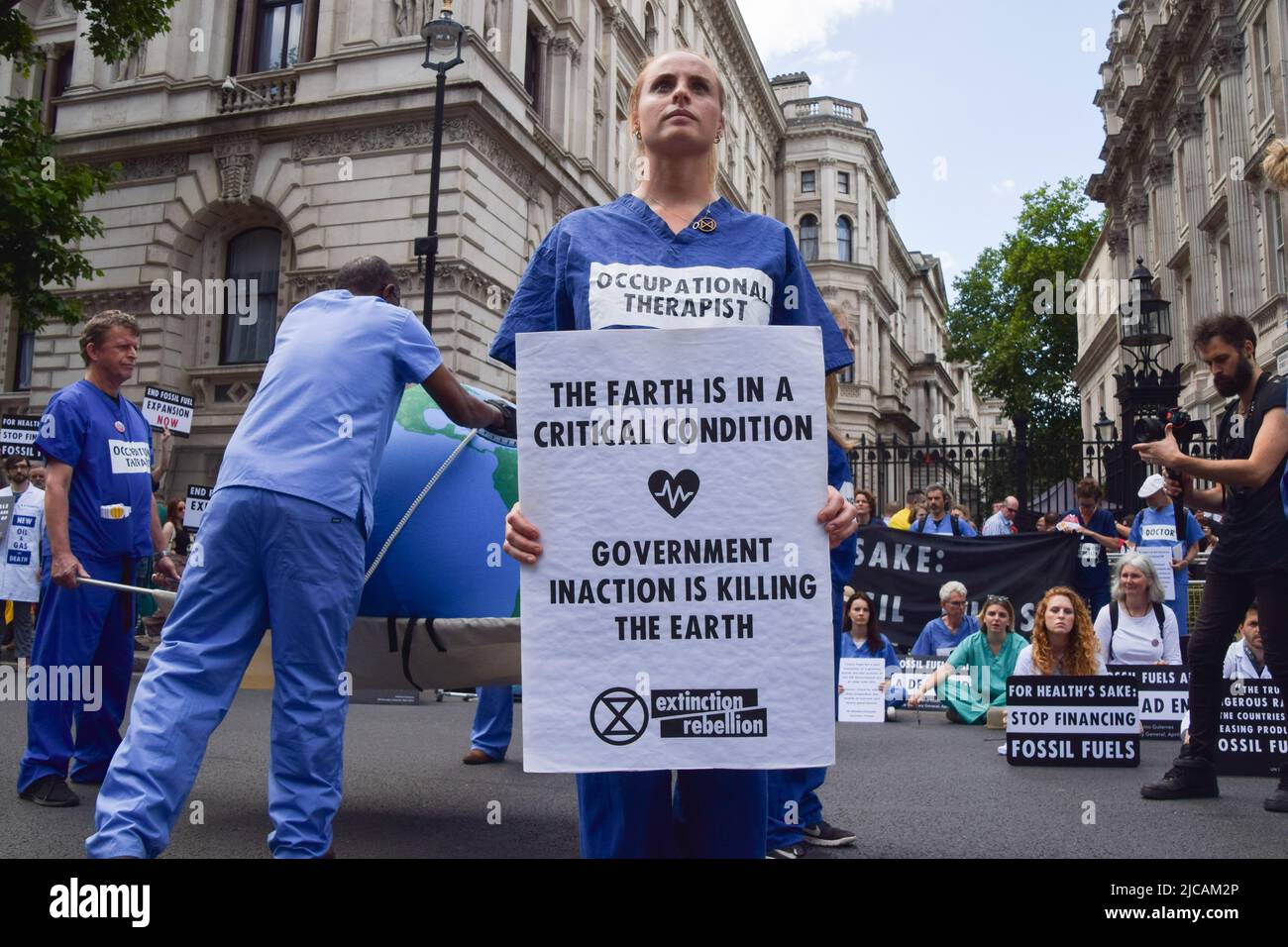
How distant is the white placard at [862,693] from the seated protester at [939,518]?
366 cm

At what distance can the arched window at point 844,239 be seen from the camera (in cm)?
6656

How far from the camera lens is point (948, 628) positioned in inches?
426

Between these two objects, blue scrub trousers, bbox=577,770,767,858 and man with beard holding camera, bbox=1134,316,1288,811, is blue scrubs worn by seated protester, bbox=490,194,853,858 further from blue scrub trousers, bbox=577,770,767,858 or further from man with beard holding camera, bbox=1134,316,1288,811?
man with beard holding camera, bbox=1134,316,1288,811

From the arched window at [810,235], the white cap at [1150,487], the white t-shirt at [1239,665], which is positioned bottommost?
the white t-shirt at [1239,665]

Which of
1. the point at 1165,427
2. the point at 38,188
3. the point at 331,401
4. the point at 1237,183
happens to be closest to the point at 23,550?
the point at 38,188

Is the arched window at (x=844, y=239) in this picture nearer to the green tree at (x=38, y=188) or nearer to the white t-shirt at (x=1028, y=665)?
the green tree at (x=38, y=188)

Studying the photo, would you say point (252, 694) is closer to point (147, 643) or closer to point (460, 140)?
point (147, 643)

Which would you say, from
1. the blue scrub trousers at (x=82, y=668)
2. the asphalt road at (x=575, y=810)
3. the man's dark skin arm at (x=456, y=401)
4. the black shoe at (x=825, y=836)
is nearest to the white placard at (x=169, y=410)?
the asphalt road at (x=575, y=810)

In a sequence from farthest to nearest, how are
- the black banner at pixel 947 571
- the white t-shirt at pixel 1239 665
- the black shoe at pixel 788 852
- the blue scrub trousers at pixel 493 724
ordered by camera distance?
the black banner at pixel 947 571, the white t-shirt at pixel 1239 665, the blue scrub trousers at pixel 493 724, the black shoe at pixel 788 852

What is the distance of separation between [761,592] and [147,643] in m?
14.0

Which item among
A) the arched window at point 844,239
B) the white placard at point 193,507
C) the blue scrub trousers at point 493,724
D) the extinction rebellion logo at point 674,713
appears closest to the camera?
the extinction rebellion logo at point 674,713

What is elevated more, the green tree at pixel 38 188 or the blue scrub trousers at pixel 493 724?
the green tree at pixel 38 188

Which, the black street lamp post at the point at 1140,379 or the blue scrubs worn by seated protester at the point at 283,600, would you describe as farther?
the black street lamp post at the point at 1140,379
